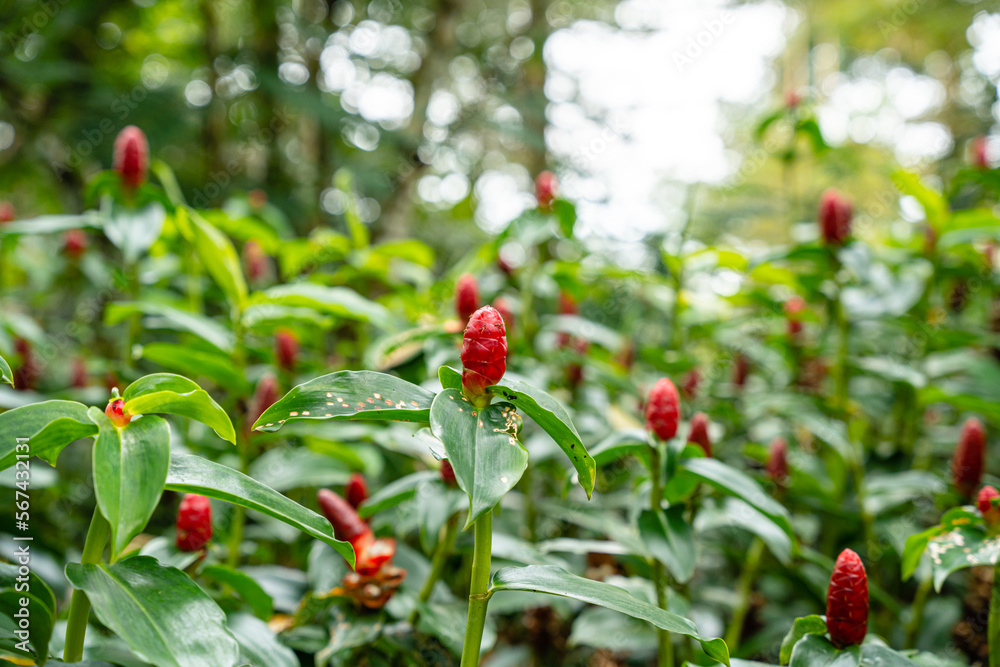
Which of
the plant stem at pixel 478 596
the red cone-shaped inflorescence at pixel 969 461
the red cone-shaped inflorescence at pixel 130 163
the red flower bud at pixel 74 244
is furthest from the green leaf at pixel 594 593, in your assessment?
the red flower bud at pixel 74 244

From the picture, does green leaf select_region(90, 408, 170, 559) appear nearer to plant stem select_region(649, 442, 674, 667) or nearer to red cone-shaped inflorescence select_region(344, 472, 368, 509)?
red cone-shaped inflorescence select_region(344, 472, 368, 509)

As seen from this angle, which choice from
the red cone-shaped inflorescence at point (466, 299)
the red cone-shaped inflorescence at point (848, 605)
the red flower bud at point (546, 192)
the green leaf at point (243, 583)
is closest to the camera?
the red cone-shaped inflorescence at point (848, 605)

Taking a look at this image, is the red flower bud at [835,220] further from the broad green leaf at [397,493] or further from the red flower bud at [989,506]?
the broad green leaf at [397,493]

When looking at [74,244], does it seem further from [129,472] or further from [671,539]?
[671,539]

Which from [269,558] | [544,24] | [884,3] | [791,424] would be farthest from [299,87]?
[884,3]

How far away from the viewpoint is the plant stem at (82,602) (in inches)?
31.4

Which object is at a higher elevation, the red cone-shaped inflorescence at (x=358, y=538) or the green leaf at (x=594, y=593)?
the green leaf at (x=594, y=593)

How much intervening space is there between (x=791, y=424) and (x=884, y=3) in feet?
17.7

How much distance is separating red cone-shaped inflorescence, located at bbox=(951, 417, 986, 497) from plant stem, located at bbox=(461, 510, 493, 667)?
1.22m

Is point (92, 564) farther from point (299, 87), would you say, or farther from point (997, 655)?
point (299, 87)

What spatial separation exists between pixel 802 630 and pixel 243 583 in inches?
37.5

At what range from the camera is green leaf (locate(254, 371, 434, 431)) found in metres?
0.78

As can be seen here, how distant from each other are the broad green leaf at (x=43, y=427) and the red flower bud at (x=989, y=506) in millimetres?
1408

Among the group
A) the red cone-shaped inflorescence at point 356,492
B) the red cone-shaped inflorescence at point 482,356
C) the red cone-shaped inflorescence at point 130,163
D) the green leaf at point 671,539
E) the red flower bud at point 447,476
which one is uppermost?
the red cone-shaped inflorescence at point 130,163
